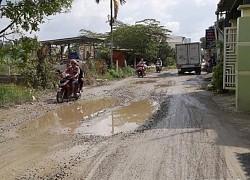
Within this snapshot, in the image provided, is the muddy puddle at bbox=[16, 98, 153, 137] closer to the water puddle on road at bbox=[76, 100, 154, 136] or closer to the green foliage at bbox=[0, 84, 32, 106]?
the water puddle on road at bbox=[76, 100, 154, 136]

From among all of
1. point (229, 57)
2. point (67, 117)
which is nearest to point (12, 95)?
point (67, 117)

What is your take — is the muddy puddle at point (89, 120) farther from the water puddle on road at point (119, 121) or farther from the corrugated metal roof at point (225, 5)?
the corrugated metal roof at point (225, 5)

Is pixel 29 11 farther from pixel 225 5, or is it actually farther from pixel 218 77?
pixel 225 5

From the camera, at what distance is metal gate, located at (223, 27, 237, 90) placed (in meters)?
11.5

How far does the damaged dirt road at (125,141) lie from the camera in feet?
17.7

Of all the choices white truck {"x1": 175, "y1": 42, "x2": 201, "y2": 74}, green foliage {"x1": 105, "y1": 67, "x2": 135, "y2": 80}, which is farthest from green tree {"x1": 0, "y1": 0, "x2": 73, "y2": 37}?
white truck {"x1": 175, "y1": 42, "x2": 201, "y2": 74}

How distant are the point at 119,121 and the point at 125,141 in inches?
105

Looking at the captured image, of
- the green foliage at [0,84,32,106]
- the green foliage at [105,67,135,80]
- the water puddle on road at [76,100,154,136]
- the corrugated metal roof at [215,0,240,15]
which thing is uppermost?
the corrugated metal roof at [215,0,240,15]

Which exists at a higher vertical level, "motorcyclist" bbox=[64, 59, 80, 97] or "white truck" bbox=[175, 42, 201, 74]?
"white truck" bbox=[175, 42, 201, 74]

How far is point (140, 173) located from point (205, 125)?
Answer: 3.87 meters

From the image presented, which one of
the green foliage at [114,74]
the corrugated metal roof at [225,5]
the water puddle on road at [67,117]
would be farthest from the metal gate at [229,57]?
the green foliage at [114,74]

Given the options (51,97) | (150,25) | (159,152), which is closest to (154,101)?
(51,97)

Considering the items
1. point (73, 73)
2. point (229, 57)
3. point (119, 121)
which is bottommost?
point (119, 121)

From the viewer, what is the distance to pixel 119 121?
9.98 meters
